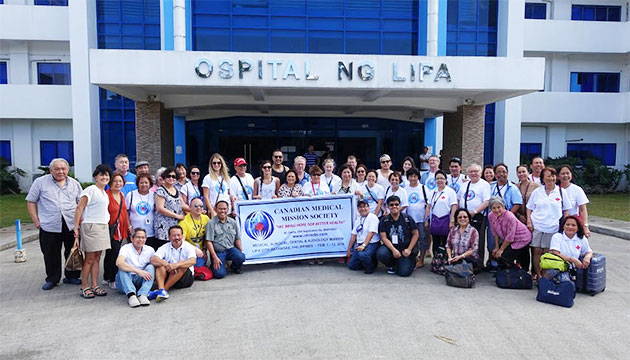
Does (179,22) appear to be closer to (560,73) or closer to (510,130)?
(510,130)

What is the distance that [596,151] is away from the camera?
24.2 metres

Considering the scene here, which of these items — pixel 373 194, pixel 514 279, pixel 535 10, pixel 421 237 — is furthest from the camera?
pixel 535 10

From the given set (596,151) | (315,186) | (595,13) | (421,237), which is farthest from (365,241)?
(595,13)

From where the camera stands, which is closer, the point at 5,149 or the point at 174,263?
the point at 174,263

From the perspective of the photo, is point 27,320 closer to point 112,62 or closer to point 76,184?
point 76,184

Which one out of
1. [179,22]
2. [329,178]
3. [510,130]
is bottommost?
[329,178]

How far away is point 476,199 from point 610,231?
6.07 meters

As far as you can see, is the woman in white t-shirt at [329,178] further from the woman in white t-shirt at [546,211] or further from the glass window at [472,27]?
the glass window at [472,27]

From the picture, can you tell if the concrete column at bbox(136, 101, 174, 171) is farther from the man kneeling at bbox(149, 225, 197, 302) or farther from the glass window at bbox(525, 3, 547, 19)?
the glass window at bbox(525, 3, 547, 19)

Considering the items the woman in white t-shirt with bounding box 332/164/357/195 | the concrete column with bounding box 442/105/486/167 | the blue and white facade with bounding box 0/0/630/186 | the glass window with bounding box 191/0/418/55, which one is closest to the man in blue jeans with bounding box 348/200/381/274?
the woman in white t-shirt with bounding box 332/164/357/195

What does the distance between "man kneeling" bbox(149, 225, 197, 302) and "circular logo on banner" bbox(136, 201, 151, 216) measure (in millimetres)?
665

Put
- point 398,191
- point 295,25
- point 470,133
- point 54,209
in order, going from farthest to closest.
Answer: point 295,25 → point 470,133 → point 398,191 → point 54,209

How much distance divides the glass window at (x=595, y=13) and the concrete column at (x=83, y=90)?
2460 cm

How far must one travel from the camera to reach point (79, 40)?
1988 centimetres
